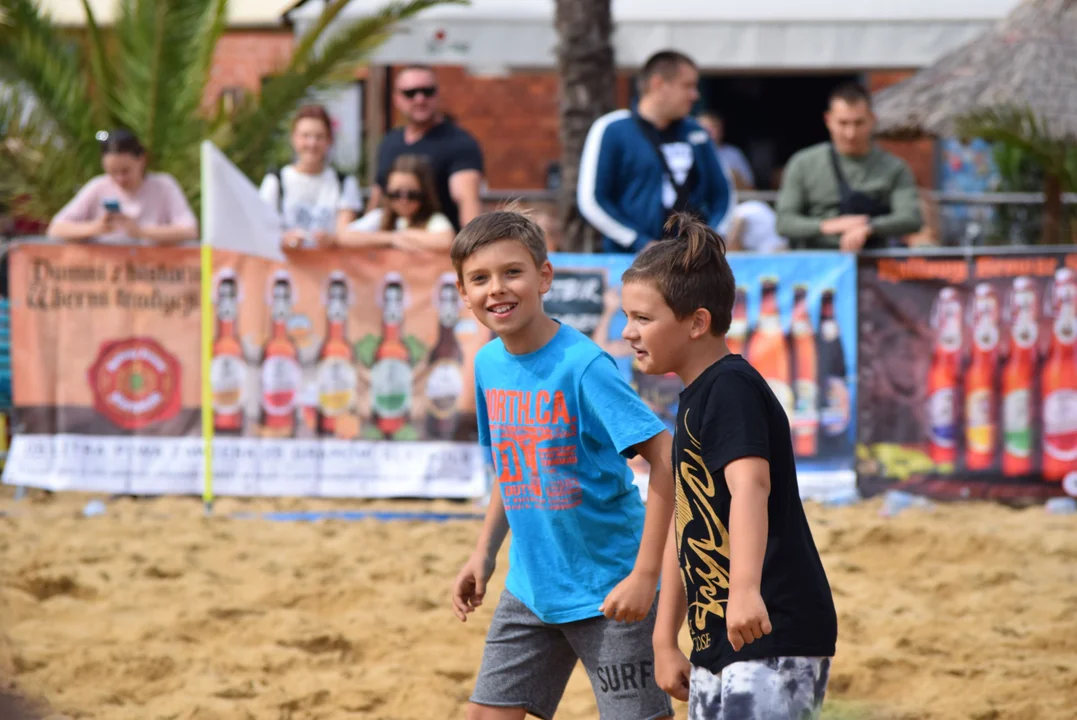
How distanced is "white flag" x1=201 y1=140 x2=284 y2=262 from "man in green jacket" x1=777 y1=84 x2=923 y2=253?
3078 millimetres

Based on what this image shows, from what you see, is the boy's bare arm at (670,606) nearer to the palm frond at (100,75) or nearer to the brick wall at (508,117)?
the palm frond at (100,75)

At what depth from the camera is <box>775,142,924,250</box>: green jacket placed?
26.6ft

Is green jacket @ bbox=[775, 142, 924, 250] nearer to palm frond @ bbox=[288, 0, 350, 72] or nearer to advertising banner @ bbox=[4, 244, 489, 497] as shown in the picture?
advertising banner @ bbox=[4, 244, 489, 497]

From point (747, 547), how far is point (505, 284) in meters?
0.99

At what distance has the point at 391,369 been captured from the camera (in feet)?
26.6

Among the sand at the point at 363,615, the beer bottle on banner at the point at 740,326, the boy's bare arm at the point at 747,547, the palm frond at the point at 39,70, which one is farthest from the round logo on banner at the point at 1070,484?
the palm frond at the point at 39,70

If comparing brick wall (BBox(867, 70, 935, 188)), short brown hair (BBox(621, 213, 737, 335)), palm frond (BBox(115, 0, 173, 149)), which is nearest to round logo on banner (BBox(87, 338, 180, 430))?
palm frond (BBox(115, 0, 173, 149))

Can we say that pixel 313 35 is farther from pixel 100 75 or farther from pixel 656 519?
pixel 656 519

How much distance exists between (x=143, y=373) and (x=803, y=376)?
3906mm

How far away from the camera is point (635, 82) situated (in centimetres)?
1659

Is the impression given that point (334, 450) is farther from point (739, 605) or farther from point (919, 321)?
point (739, 605)

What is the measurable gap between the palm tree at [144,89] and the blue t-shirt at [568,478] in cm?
864

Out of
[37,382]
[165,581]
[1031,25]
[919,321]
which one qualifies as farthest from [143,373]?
[1031,25]

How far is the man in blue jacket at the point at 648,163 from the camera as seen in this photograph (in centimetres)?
785
